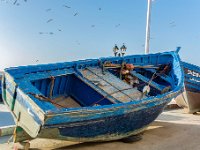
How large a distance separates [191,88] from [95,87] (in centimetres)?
557

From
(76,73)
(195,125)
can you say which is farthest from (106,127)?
(195,125)

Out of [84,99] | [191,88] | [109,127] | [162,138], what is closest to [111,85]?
[84,99]

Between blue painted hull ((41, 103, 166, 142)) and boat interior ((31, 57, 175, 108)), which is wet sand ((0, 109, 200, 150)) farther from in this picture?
boat interior ((31, 57, 175, 108))

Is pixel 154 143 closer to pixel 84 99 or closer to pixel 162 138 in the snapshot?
pixel 162 138

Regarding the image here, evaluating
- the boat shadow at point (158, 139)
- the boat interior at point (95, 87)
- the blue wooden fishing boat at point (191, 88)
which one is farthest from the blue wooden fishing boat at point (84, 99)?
the blue wooden fishing boat at point (191, 88)

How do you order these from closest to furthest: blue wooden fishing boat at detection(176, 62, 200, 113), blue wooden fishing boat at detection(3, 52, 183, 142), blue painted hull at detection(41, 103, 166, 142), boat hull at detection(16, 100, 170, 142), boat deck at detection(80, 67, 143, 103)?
blue wooden fishing boat at detection(3, 52, 183, 142) → boat hull at detection(16, 100, 170, 142) → blue painted hull at detection(41, 103, 166, 142) → boat deck at detection(80, 67, 143, 103) → blue wooden fishing boat at detection(176, 62, 200, 113)

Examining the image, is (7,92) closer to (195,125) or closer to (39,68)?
(39,68)

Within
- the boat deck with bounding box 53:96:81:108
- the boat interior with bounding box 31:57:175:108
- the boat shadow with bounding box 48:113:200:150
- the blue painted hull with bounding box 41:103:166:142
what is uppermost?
the boat interior with bounding box 31:57:175:108

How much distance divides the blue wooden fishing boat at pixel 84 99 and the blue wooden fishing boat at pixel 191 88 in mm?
1596

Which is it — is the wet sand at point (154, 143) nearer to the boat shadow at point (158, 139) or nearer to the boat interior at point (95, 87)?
the boat shadow at point (158, 139)

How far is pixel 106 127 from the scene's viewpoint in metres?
6.62

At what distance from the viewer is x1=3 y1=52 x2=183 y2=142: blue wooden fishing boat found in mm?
5691

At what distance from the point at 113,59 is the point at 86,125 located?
11.0ft

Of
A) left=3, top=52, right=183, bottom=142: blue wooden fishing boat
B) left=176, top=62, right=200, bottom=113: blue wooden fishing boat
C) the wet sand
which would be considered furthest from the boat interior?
left=176, top=62, right=200, bottom=113: blue wooden fishing boat
